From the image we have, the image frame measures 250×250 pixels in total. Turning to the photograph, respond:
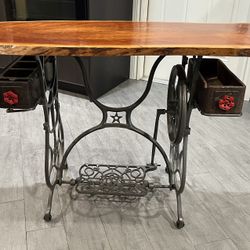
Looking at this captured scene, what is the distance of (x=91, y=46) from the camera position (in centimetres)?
109

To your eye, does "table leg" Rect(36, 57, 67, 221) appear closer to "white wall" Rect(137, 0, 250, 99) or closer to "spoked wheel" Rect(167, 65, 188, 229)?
"spoked wheel" Rect(167, 65, 188, 229)

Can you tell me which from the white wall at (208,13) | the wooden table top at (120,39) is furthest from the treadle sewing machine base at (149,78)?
the white wall at (208,13)

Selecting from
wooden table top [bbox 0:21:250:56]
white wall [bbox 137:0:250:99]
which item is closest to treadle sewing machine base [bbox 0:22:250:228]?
wooden table top [bbox 0:21:250:56]

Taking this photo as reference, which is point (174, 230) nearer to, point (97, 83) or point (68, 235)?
point (68, 235)

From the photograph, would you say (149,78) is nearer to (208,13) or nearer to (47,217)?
(47,217)

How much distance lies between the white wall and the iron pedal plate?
159cm

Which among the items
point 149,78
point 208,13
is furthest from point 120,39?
point 208,13

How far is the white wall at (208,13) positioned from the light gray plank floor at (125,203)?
662mm

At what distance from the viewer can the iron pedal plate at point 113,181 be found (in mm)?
1665

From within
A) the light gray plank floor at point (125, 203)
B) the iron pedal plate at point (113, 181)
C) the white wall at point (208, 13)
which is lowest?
the light gray plank floor at point (125, 203)

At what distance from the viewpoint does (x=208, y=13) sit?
9.44 feet

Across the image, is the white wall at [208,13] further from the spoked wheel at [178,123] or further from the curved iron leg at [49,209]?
the curved iron leg at [49,209]

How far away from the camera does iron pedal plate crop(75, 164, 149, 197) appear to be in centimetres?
167

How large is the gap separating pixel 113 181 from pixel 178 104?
1.92 feet
